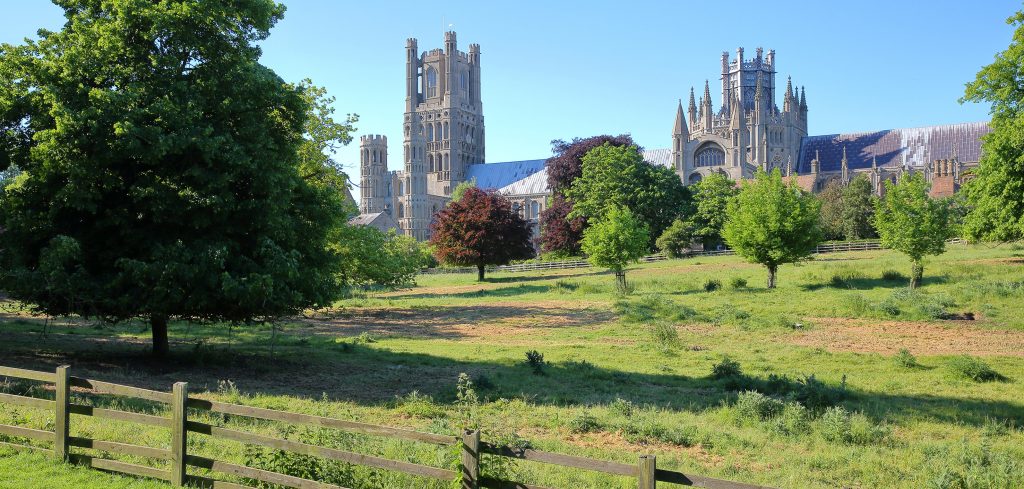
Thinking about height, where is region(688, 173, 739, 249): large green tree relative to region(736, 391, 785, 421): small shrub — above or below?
above

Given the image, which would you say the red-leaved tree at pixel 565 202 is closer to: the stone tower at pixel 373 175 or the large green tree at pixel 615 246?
the large green tree at pixel 615 246

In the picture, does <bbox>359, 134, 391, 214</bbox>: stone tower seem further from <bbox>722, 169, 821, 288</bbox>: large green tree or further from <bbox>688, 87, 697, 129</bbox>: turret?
<bbox>722, 169, 821, 288</bbox>: large green tree

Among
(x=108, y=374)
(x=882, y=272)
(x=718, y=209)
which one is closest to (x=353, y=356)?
(x=108, y=374)

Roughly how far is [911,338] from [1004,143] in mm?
10067

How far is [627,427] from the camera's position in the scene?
1096cm

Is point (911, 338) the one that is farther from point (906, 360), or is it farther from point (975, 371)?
point (975, 371)

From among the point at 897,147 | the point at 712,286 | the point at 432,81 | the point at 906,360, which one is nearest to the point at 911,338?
the point at 906,360

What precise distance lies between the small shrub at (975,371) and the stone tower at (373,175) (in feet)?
372

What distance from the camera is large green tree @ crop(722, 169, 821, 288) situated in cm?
3316

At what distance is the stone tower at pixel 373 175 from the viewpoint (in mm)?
125188

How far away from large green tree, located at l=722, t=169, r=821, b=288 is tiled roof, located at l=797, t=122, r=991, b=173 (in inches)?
2703

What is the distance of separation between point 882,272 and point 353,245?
23.7 metres

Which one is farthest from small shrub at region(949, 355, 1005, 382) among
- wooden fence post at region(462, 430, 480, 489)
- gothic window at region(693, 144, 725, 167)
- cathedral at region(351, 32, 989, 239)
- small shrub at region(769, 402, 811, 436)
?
gothic window at region(693, 144, 725, 167)

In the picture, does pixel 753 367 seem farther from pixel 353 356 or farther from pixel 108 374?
pixel 108 374
